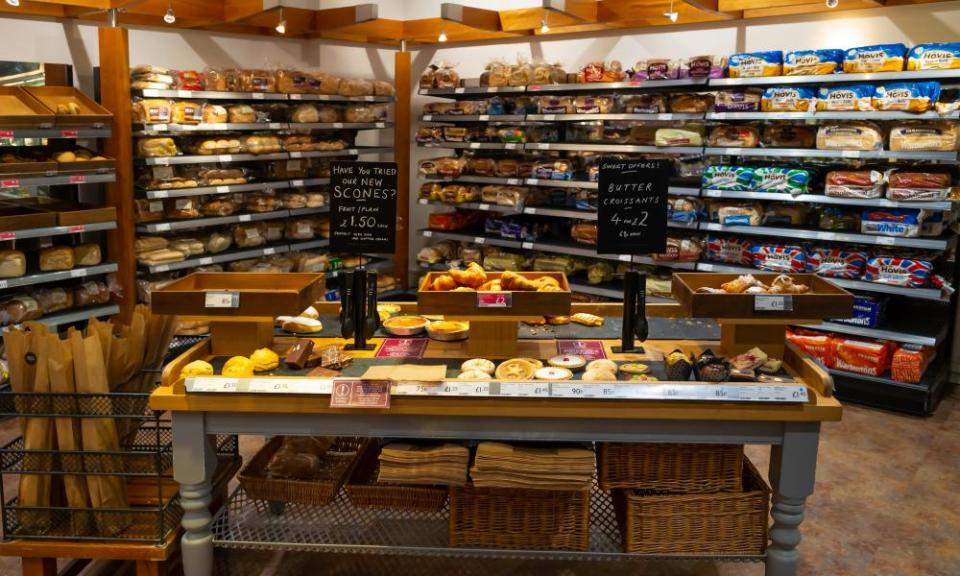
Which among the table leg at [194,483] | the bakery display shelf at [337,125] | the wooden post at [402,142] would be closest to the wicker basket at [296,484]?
the table leg at [194,483]

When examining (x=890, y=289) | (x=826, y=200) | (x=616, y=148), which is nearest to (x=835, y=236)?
(x=826, y=200)

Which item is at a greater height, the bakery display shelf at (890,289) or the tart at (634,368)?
the tart at (634,368)

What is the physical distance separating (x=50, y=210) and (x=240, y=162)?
72.8 inches

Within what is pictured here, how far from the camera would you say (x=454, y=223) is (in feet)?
25.1

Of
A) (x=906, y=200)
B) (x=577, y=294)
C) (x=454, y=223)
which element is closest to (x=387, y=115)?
(x=454, y=223)

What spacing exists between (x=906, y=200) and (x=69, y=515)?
473cm

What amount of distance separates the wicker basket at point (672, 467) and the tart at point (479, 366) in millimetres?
455

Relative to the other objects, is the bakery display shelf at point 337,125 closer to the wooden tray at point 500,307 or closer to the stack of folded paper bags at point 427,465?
the wooden tray at point 500,307

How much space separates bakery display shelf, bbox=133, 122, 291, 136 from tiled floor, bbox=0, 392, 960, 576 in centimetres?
210

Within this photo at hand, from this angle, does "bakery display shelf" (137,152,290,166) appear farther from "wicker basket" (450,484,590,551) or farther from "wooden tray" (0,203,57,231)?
"wicker basket" (450,484,590,551)

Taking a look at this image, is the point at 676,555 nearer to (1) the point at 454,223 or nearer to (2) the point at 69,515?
(2) the point at 69,515

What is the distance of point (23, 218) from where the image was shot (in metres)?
4.94

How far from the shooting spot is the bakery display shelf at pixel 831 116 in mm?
4868

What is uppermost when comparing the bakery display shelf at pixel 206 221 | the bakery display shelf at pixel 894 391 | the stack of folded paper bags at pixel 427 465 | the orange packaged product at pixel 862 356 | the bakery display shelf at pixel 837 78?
the bakery display shelf at pixel 837 78
